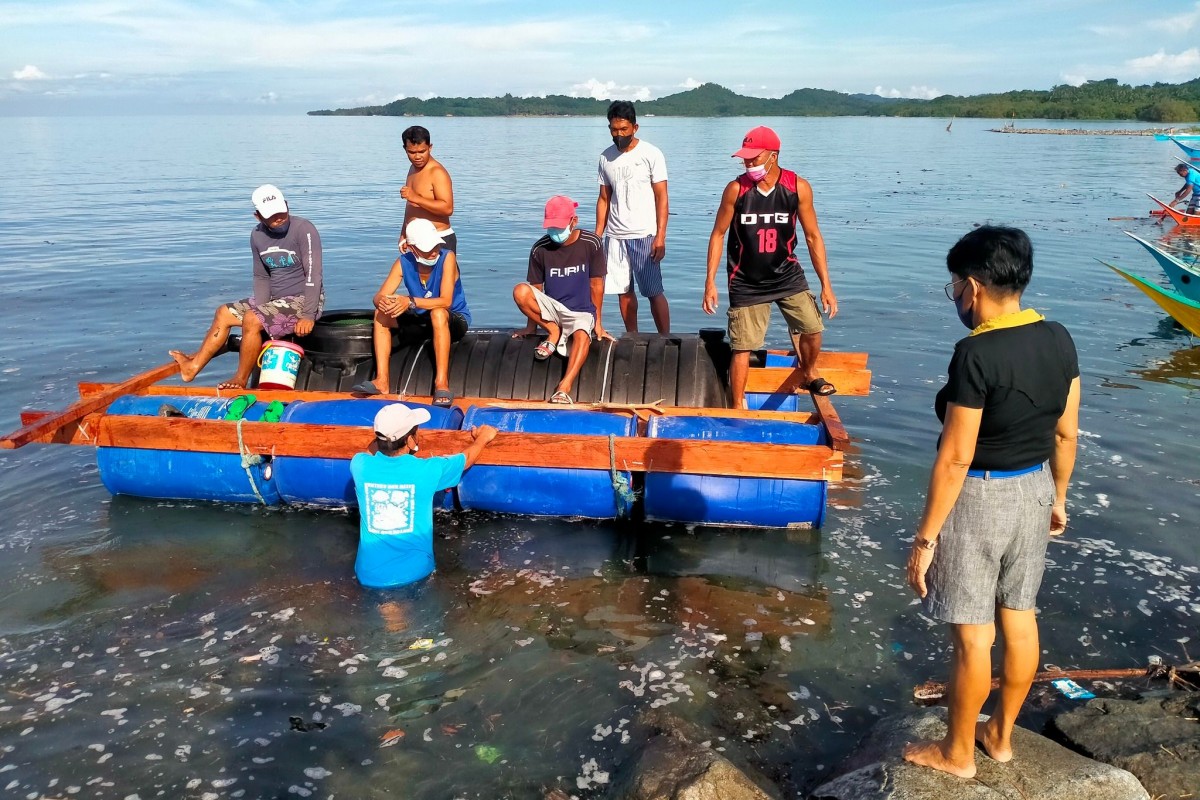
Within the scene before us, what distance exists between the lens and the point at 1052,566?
661cm

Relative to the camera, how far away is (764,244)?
23.6ft

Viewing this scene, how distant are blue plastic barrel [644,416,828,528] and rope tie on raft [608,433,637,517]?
0.49ft

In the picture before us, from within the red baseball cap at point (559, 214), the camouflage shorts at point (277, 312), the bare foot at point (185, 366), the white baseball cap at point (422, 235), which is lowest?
the bare foot at point (185, 366)

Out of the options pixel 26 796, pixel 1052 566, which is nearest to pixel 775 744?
pixel 1052 566

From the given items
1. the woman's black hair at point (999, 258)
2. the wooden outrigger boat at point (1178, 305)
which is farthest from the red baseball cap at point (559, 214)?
the wooden outrigger boat at point (1178, 305)

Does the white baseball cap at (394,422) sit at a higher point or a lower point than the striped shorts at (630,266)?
lower

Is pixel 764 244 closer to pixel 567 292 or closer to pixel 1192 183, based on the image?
pixel 567 292

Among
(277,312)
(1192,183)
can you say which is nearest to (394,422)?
(277,312)

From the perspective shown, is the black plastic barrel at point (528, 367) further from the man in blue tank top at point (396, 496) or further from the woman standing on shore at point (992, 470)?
the woman standing on shore at point (992, 470)

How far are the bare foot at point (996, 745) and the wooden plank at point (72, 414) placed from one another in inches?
263

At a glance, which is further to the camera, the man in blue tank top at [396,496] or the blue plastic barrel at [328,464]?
the blue plastic barrel at [328,464]

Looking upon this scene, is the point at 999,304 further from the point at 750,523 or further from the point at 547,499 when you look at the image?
the point at 547,499

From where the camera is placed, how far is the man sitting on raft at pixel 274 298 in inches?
321

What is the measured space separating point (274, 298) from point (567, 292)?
9.25 feet
